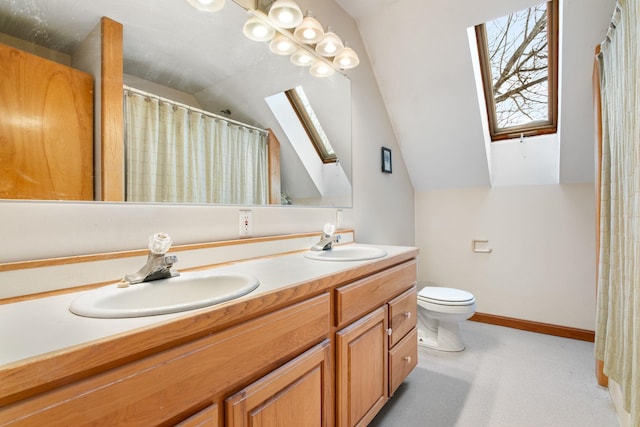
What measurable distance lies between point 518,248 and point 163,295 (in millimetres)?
2818

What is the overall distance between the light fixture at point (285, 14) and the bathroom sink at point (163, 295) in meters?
1.32

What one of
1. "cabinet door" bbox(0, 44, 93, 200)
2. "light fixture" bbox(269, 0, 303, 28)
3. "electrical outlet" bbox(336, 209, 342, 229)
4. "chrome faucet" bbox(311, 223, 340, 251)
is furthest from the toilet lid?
"cabinet door" bbox(0, 44, 93, 200)

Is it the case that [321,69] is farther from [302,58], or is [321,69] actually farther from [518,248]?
[518,248]

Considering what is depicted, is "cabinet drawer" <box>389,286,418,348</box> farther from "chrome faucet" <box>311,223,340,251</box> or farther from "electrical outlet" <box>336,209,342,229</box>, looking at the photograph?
"electrical outlet" <box>336,209,342,229</box>

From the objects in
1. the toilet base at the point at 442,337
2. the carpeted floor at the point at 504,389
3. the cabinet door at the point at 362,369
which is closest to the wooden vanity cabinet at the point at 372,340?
the cabinet door at the point at 362,369

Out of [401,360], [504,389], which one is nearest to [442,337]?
[504,389]

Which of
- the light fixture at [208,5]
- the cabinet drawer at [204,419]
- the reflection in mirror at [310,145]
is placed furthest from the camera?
the reflection in mirror at [310,145]

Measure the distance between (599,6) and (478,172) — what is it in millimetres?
1286

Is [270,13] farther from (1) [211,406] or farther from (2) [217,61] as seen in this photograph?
(1) [211,406]

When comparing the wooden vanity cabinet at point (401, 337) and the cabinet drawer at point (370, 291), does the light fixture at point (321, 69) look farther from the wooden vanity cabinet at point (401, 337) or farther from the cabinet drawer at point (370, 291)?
the wooden vanity cabinet at point (401, 337)

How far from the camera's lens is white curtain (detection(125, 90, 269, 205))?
1.08 meters

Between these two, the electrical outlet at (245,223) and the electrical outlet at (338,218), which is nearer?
the electrical outlet at (245,223)

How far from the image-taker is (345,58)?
193 centimetres

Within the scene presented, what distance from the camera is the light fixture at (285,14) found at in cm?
148
